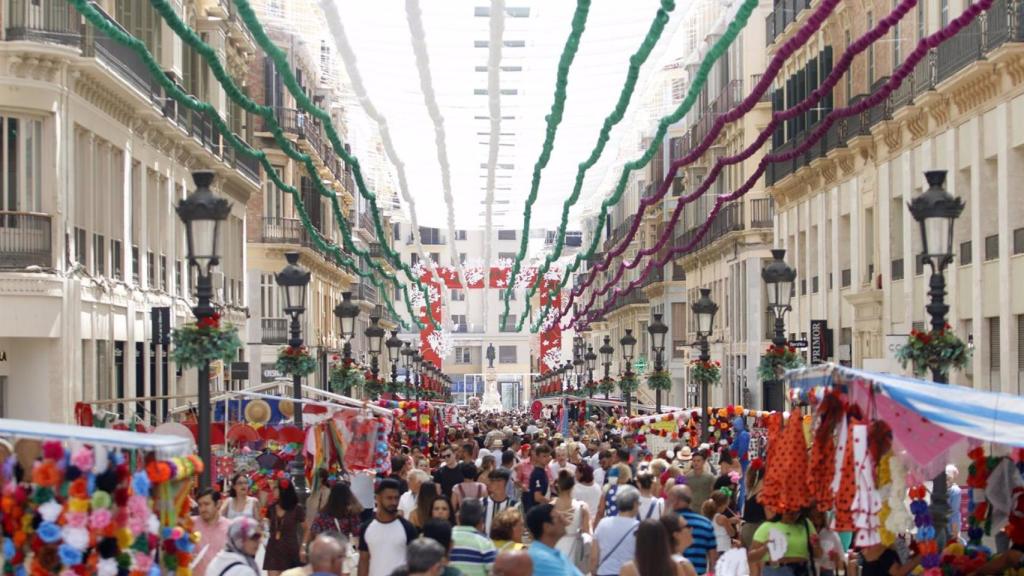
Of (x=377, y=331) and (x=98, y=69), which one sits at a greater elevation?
(x=98, y=69)

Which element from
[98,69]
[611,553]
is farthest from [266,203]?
[611,553]

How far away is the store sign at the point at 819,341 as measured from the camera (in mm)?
39500

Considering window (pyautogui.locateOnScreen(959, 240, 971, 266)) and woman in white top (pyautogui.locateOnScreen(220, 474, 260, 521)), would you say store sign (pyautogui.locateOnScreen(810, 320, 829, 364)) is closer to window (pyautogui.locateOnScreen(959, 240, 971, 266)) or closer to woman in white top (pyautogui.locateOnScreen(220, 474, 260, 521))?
window (pyautogui.locateOnScreen(959, 240, 971, 266))

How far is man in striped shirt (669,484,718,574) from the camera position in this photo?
1387 cm

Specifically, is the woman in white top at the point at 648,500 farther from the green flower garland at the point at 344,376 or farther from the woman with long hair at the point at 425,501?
the green flower garland at the point at 344,376

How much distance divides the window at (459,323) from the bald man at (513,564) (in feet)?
458

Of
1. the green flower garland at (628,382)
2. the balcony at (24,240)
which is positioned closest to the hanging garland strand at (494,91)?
the green flower garland at (628,382)

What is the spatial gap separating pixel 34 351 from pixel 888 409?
18745 mm

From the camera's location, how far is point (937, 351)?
16.6 m

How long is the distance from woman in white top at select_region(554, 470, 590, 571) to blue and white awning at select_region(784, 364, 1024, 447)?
2831 millimetres

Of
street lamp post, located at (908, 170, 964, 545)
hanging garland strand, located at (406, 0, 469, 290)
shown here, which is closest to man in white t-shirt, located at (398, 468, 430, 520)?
street lamp post, located at (908, 170, 964, 545)

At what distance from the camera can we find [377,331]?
37.9 meters

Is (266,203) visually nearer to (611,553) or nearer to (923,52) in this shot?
(923,52)

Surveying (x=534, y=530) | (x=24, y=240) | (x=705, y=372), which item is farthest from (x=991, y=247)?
(x=534, y=530)
